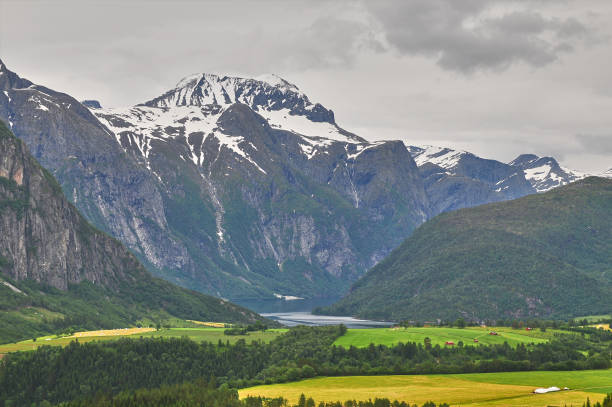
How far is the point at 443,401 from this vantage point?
19350 cm

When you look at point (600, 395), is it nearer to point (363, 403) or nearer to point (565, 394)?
point (565, 394)

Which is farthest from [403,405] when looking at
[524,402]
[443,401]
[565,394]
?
[565,394]

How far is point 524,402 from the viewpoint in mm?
187375

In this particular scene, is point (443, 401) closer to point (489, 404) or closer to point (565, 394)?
point (489, 404)

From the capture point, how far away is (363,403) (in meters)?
198

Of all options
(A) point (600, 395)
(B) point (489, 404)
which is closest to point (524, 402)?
(B) point (489, 404)

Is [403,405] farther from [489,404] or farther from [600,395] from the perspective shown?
[600,395]

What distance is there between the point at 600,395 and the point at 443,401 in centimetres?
3699

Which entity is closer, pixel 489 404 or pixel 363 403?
pixel 489 404

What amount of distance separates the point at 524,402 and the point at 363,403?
37.1m

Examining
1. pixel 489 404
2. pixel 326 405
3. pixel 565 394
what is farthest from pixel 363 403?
pixel 565 394

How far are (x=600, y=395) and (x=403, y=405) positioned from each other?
47.0 meters

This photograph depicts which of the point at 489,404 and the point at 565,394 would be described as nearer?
the point at 489,404

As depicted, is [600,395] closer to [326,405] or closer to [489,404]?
[489,404]
